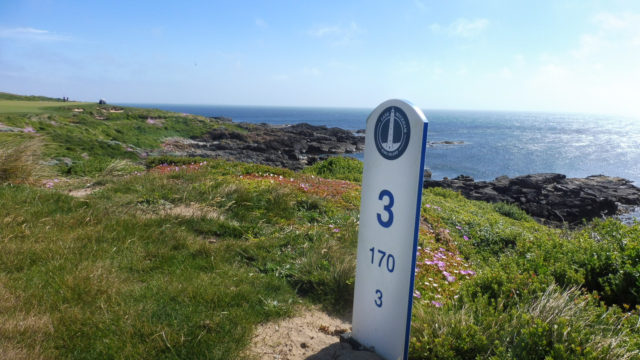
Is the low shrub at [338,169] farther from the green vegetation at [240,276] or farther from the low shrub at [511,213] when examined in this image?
the green vegetation at [240,276]

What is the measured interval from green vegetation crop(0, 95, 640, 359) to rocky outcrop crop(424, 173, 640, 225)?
53.8 ft

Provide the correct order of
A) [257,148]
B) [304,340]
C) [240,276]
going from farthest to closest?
[257,148] < [240,276] < [304,340]

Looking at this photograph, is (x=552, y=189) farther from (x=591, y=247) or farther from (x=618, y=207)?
(x=591, y=247)

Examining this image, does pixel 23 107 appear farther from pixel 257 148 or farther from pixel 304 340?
pixel 304 340

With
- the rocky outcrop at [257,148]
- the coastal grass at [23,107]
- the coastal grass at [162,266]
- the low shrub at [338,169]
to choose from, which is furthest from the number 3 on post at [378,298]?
the coastal grass at [23,107]

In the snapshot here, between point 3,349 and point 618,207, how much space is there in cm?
3083

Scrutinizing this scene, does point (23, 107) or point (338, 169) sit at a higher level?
point (23, 107)

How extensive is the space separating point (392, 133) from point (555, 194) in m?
26.8

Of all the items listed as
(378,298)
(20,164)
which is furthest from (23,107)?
(378,298)

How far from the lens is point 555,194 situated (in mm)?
25125

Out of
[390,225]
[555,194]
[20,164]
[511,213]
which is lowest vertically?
[555,194]

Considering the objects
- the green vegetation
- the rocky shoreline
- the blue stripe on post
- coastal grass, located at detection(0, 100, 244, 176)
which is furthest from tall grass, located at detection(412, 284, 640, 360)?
the rocky shoreline

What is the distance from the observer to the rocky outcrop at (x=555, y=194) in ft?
73.1

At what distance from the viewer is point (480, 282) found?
4238 millimetres
